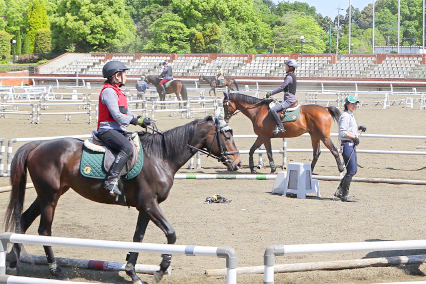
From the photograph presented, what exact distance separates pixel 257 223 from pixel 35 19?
7172 cm

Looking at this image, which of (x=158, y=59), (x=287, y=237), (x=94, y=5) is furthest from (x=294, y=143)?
(x=94, y=5)

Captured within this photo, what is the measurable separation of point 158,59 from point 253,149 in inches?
1492

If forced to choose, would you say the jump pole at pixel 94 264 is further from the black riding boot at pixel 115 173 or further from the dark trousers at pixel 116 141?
the dark trousers at pixel 116 141

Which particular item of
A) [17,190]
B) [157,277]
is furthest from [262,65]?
[157,277]

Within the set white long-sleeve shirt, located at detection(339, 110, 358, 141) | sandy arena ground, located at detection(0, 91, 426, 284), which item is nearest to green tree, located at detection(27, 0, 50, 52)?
sandy arena ground, located at detection(0, 91, 426, 284)

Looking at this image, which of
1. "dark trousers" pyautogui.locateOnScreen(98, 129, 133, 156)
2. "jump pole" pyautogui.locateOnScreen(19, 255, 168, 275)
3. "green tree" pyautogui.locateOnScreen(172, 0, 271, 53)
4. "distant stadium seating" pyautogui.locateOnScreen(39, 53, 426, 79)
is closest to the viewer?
"jump pole" pyautogui.locateOnScreen(19, 255, 168, 275)

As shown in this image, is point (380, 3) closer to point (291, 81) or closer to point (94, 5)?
point (94, 5)

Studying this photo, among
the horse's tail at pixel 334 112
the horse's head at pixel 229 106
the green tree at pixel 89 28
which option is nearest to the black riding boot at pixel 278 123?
the horse's head at pixel 229 106

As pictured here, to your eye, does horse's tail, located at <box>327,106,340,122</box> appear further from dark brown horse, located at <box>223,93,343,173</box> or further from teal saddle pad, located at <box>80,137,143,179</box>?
teal saddle pad, located at <box>80,137,143,179</box>

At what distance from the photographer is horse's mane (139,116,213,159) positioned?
243 inches

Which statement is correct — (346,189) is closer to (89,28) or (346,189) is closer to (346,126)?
(346,126)

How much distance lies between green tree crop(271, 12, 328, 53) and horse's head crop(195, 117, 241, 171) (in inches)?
2450

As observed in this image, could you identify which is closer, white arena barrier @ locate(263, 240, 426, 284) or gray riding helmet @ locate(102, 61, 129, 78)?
white arena barrier @ locate(263, 240, 426, 284)

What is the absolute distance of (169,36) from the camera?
60625mm
